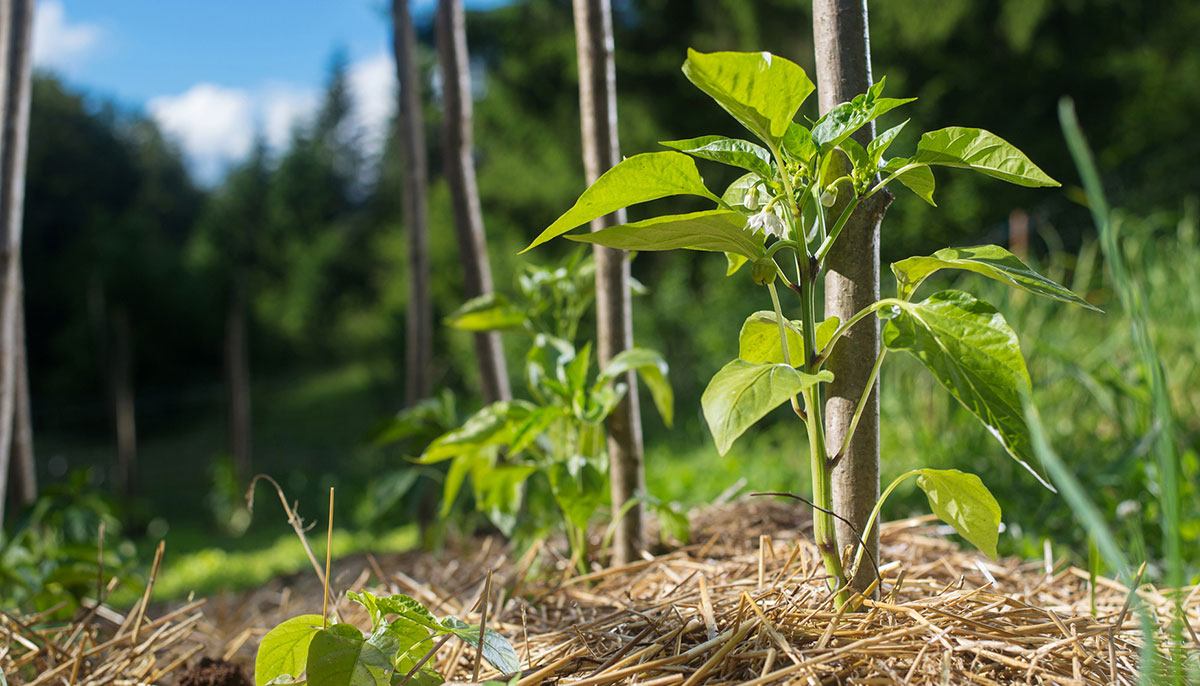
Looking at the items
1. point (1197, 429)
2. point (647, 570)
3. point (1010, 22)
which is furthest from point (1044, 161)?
point (647, 570)

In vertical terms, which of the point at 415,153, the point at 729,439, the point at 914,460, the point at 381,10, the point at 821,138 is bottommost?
the point at 914,460

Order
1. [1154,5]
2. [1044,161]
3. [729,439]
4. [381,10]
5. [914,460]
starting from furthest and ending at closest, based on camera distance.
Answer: [381,10] → [1154,5] → [1044,161] → [914,460] → [729,439]

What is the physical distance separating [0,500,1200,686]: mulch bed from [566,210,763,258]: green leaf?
375 millimetres

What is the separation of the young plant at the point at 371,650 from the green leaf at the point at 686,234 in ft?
1.34

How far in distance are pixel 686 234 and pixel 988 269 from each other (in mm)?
282

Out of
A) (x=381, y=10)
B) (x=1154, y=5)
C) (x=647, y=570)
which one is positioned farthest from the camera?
(x=381, y=10)

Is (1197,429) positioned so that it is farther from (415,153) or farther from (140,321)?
(140,321)

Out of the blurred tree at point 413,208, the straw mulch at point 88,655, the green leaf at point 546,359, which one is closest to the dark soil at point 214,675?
the straw mulch at point 88,655

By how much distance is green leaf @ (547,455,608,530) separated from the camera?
3.64 feet

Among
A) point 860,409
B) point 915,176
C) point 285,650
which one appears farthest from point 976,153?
point 285,650

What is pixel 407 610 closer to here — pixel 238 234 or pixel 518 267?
pixel 518 267

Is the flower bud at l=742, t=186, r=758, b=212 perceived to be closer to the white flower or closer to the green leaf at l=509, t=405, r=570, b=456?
the white flower

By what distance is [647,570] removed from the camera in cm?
119

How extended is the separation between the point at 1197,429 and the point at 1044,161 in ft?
16.9
